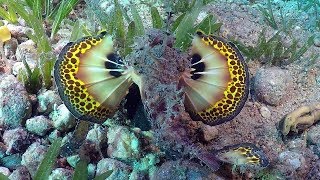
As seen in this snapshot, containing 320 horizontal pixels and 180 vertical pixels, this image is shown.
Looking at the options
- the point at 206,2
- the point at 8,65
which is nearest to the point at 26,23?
the point at 8,65

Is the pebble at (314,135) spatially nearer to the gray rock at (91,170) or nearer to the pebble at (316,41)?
the pebble at (316,41)

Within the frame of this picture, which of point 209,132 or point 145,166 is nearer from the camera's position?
point 145,166

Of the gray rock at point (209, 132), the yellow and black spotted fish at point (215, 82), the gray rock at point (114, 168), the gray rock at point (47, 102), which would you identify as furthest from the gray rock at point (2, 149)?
the gray rock at point (209, 132)

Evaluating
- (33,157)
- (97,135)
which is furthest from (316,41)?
(33,157)

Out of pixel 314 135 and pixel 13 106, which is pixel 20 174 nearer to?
pixel 13 106

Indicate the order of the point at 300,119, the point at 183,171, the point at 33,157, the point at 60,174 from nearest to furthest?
the point at 183,171, the point at 60,174, the point at 33,157, the point at 300,119

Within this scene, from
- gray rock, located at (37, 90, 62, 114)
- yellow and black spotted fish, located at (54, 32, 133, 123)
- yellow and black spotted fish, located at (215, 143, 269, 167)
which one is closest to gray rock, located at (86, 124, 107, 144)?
yellow and black spotted fish, located at (54, 32, 133, 123)

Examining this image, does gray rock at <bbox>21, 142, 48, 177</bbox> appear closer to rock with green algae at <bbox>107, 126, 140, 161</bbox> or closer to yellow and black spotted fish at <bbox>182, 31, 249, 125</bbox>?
rock with green algae at <bbox>107, 126, 140, 161</bbox>
